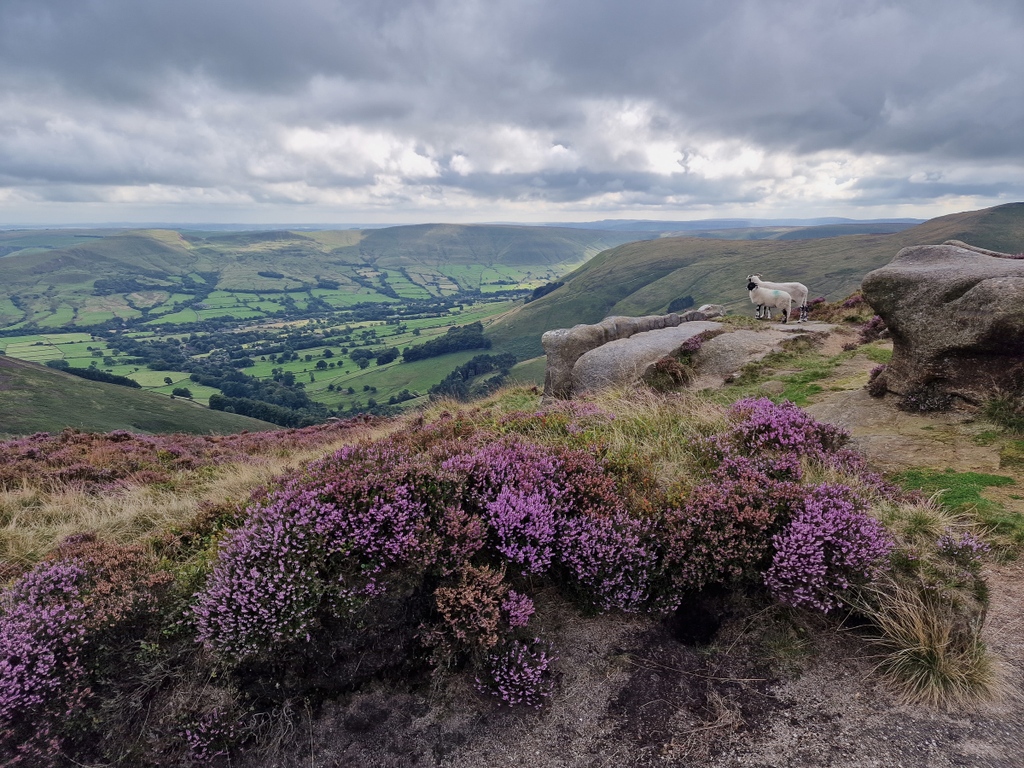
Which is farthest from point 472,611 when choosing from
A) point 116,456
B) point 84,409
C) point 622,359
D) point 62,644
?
point 84,409

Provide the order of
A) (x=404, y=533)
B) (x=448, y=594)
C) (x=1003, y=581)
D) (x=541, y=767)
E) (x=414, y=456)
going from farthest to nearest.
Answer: (x=414, y=456) < (x=1003, y=581) < (x=404, y=533) < (x=448, y=594) < (x=541, y=767)

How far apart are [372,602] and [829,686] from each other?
4.57 m

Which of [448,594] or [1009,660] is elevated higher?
[448,594]

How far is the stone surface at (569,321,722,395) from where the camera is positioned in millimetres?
16531

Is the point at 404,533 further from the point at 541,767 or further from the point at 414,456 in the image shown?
the point at 541,767

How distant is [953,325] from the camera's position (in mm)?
9898

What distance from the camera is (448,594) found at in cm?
511

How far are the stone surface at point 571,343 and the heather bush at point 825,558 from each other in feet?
42.1

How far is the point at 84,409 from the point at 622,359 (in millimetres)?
75751

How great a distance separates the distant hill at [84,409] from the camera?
55062 mm

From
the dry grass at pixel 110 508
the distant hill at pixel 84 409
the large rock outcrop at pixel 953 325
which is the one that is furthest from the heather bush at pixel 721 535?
the distant hill at pixel 84 409

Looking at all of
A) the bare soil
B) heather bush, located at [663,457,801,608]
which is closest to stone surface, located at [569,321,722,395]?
heather bush, located at [663,457,801,608]

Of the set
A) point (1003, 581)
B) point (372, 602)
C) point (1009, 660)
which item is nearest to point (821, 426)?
point (1003, 581)

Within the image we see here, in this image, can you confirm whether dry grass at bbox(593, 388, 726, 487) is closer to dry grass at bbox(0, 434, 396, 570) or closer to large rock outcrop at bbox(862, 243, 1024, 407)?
large rock outcrop at bbox(862, 243, 1024, 407)
